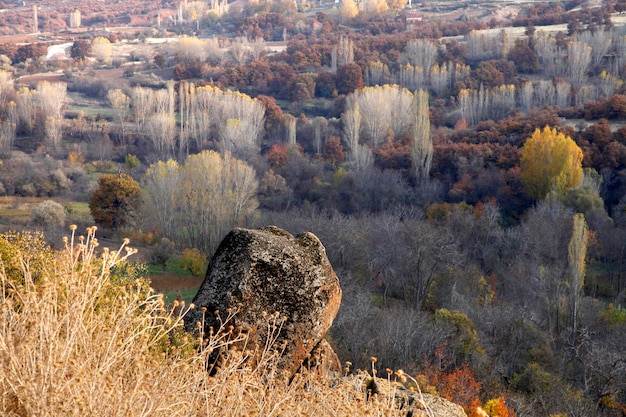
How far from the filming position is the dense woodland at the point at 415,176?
23.0m

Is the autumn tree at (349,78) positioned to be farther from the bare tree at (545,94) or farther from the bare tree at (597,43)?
the bare tree at (597,43)

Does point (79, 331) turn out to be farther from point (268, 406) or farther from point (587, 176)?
point (587, 176)

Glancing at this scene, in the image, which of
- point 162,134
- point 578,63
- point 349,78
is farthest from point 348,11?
point 162,134

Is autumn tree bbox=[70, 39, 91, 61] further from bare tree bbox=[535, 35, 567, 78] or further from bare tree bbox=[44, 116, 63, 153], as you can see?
bare tree bbox=[535, 35, 567, 78]

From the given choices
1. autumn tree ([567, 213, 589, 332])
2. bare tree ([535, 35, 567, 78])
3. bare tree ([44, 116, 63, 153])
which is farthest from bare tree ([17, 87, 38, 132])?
autumn tree ([567, 213, 589, 332])

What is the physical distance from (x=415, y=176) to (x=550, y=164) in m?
→ 9.73

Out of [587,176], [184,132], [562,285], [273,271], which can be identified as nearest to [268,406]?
[273,271]

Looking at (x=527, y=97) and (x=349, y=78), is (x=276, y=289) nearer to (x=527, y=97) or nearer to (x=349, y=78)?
(x=527, y=97)

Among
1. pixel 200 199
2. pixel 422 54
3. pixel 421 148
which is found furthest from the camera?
pixel 422 54

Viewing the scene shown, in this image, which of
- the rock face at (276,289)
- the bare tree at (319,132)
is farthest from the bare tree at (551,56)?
the rock face at (276,289)

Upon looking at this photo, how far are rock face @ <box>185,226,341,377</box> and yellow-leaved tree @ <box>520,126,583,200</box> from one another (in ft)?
116

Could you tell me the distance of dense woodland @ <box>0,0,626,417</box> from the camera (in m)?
23.0

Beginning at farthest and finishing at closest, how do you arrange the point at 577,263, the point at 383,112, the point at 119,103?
the point at 119,103
the point at 383,112
the point at 577,263

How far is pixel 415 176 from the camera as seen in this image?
159 feet
